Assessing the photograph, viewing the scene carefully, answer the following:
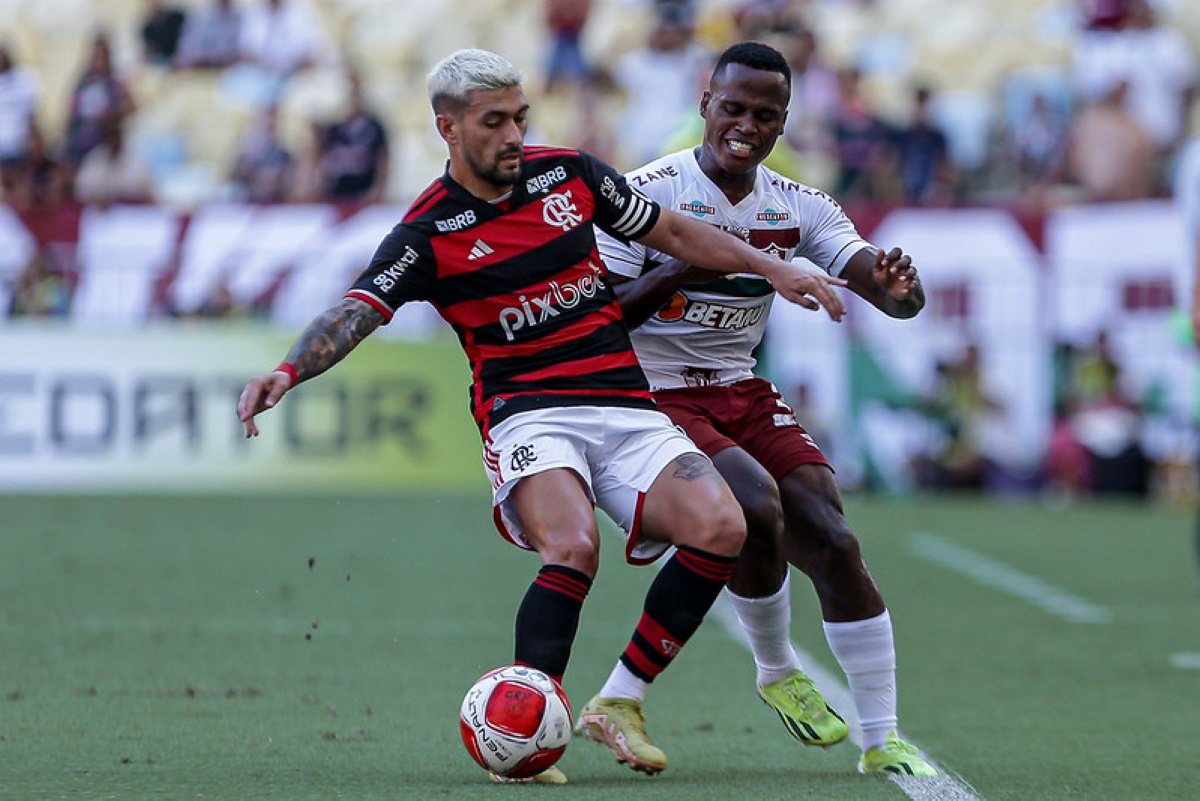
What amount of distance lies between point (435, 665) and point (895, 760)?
9.92 feet

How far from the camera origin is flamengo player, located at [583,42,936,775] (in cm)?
624

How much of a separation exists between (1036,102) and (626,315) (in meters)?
15.7

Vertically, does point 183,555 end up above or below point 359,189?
below

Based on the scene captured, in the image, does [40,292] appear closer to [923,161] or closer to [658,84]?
[658,84]

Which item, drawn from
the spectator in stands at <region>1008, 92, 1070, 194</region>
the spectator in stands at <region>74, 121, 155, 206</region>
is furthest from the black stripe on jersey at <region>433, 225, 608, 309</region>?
the spectator in stands at <region>1008, 92, 1070, 194</region>

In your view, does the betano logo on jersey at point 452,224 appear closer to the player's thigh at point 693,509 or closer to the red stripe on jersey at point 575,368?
the red stripe on jersey at point 575,368

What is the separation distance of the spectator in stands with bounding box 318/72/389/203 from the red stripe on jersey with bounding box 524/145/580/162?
570 inches

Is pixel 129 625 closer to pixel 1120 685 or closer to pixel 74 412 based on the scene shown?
pixel 1120 685

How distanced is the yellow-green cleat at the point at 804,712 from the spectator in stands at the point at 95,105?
632 inches

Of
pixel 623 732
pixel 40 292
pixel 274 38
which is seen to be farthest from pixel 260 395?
pixel 274 38

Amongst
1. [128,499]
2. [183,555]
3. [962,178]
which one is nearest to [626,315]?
[183,555]

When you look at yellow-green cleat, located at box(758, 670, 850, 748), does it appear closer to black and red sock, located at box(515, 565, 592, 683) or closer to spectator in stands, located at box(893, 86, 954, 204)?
black and red sock, located at box(515, 565, 592, 683)

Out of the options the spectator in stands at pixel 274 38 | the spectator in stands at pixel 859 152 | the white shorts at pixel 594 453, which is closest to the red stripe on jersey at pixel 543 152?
the white shorts at pixel 594 453

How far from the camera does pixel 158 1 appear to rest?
78.4 feet
